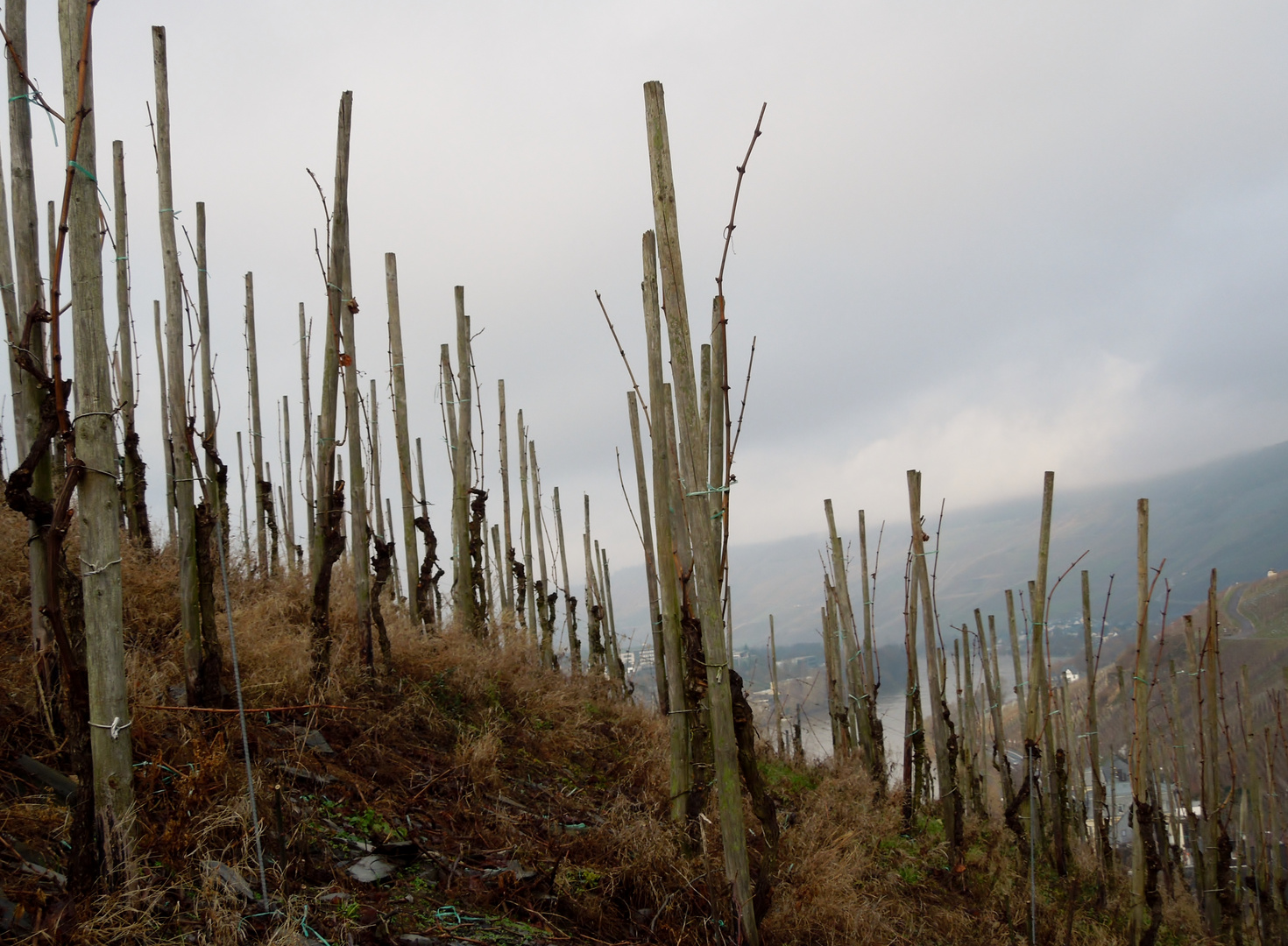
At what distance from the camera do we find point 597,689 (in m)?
8.50

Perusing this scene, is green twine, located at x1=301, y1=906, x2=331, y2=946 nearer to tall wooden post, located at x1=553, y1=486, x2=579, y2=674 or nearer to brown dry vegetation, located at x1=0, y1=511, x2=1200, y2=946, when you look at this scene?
brown dry vegetation, located at x1=0, y1=511, x2=1200, y2=946

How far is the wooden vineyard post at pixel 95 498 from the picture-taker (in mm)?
2557

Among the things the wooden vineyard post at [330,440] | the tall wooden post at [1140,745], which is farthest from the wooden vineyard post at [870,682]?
the wooden vineyard post at [330,440]

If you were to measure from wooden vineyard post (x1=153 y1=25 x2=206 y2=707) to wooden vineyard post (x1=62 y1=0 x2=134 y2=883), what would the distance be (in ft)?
3.98

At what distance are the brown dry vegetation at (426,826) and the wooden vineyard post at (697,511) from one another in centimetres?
45

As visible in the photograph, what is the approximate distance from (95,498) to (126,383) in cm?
407

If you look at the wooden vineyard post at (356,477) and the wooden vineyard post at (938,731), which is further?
the wooden vineyard post at (938,731)

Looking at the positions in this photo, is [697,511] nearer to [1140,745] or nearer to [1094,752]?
[1140,745]

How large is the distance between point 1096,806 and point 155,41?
33.0ft

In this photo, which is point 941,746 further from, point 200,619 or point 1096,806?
point 200,619

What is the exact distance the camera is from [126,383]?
5.94 metres

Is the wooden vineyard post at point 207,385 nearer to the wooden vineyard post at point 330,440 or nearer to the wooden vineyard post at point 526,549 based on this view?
the wooden vineyard post at point 330,440

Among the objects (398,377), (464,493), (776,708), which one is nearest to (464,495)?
(464,493)

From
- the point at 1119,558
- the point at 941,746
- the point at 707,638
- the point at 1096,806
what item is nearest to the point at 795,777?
the point at 941,746
